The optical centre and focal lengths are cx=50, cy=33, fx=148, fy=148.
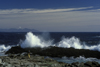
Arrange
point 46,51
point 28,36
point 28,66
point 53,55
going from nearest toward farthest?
1. point 28,66
2. point 53,55
3. point 46,51
4. point 28,36

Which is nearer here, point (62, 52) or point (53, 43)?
point (62, 52)

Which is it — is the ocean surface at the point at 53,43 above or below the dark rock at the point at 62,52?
above

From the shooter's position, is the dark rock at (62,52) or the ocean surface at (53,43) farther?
the ocean surface at (53,43)

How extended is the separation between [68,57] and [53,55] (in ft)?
7.95

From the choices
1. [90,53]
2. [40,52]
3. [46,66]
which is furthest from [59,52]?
[46,66]

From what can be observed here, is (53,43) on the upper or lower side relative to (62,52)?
upper

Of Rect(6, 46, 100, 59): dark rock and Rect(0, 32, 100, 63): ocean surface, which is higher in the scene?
Rect(0, 32, 100, 63): ocean surface

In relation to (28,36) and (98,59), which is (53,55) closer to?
(98,59)

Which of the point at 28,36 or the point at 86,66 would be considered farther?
the point at 28,36

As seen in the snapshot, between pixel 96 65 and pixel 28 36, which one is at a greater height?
pixel 28 36

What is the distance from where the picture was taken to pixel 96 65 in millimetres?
15461

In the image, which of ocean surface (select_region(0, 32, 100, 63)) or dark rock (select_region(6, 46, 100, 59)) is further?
ocean surface (select_region(0, 32, 100, 63))

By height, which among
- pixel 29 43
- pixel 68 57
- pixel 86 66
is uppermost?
pixel 29 43

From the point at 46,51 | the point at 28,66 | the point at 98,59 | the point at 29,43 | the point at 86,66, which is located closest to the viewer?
the point at 28,66
